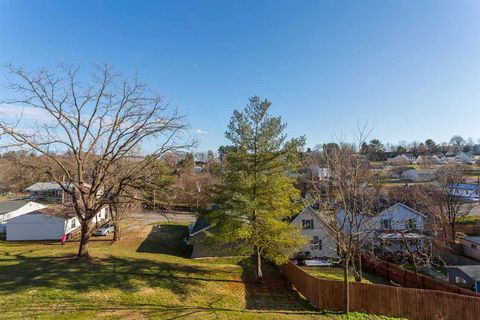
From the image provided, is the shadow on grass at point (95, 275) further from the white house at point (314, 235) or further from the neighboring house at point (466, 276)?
the neighboring house at point (466, 276)

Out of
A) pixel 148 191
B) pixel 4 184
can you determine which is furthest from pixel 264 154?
pixel 4 184

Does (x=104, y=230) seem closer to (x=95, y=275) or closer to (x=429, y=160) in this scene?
(x=95, y=275)

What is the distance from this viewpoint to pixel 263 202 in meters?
17.7

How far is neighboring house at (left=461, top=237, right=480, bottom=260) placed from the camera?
29312mm

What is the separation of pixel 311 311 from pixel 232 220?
20.7 feet

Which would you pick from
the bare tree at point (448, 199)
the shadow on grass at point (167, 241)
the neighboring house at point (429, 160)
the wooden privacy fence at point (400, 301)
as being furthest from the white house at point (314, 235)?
the neighboring house at point (429, 160)

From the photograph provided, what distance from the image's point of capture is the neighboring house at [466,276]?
757 inches

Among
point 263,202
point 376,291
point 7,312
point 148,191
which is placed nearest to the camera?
point 7,312

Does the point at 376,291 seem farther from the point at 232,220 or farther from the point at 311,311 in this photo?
the point at 232,220

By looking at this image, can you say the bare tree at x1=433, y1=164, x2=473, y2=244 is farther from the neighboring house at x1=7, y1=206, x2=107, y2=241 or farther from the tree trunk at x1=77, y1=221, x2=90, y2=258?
the neighboring house at x1=7, y1=206, x2=107, y2=241

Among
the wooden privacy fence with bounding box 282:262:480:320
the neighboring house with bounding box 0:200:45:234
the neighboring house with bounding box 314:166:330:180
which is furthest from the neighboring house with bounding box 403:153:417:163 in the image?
the neighboring house with bounding box 0:200:45:234

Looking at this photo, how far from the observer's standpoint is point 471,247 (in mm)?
30234

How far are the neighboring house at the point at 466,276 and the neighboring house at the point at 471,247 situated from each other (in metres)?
10.7

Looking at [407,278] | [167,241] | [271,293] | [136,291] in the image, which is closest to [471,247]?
[407,278]
